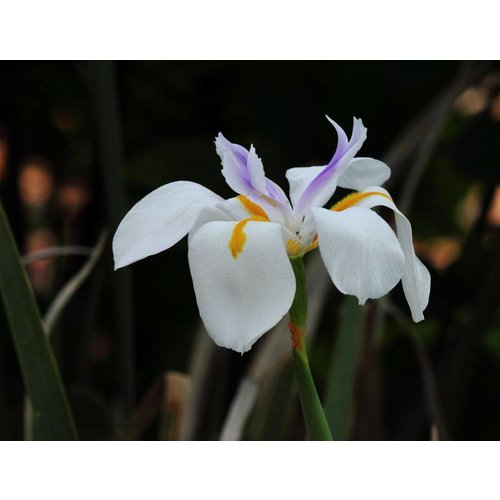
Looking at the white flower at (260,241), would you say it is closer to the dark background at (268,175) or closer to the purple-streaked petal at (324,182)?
the purple-streaked petal at (324,182)

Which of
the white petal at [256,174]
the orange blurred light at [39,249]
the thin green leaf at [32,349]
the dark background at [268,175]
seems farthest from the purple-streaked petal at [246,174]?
the orange blurred light at [39,249]

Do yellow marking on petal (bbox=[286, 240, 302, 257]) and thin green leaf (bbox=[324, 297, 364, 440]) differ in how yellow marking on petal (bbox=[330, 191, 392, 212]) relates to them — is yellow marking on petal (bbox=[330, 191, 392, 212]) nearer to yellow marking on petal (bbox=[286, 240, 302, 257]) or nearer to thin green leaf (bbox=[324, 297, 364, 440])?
yellow marking on petal (bbox=[286, 240, 302, 257])

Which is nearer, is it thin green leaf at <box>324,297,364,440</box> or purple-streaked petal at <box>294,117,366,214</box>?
purple-streaked petal at <box>294,117,366,214</box>

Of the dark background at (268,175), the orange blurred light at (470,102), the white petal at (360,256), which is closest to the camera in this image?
the white petal at (360,256)

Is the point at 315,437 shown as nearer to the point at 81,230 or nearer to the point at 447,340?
→ the point at 447,340

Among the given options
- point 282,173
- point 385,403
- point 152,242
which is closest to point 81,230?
point 282,173

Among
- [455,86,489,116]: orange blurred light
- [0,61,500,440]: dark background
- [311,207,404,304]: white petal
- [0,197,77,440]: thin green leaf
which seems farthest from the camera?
[455,86,489,116]: orange blurred light

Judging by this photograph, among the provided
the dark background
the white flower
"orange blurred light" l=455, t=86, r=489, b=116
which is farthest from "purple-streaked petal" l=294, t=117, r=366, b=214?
"orange blurred light" l=455, t=86, r=489, b=116

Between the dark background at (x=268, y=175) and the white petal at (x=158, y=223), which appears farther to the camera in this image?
the dark background at (x=268, y=175)
